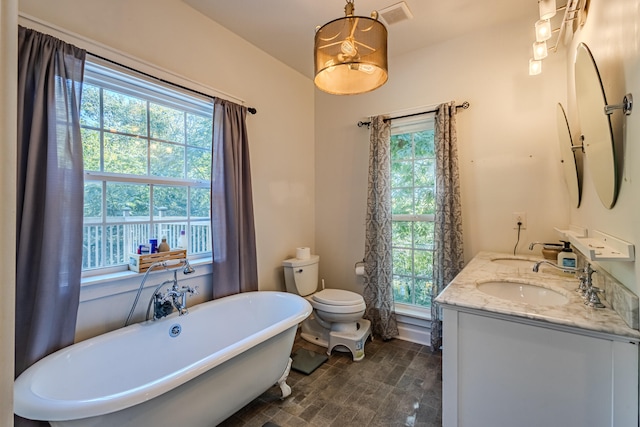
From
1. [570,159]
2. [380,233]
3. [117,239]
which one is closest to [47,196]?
[117,239]

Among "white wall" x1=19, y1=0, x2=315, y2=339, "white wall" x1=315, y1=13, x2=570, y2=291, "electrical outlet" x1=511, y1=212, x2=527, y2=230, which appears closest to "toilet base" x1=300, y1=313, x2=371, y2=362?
"white wall" x1=19, y1=0, x2=315, y2=339

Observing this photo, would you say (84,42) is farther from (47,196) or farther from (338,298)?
(338,298)

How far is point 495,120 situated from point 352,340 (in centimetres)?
219

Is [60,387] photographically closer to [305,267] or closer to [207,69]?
[305,267]

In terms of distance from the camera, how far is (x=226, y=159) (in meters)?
2.19

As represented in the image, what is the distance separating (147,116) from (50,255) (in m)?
1.05

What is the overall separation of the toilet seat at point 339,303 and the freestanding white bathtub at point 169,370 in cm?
41

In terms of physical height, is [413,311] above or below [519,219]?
below

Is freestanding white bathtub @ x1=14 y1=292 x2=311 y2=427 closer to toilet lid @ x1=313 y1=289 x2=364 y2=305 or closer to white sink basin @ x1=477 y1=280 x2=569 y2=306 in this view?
toilet lid @ x1=313 y1=289 x2=364 y2=305

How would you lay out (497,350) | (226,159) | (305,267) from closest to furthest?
(497,350), (226,159), (305,267)

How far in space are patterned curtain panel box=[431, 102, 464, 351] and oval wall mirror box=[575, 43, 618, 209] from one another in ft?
3.14

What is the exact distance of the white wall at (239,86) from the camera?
1609 millimetres

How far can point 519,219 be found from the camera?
2.25m

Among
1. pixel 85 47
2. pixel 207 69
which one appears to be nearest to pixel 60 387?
pixel 85 47
